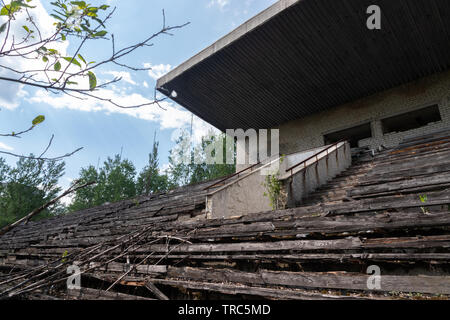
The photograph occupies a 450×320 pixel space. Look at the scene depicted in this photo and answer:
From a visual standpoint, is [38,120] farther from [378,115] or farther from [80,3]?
[378,115]

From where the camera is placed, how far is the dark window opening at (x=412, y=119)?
30.6 ft

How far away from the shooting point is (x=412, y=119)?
33.7ft

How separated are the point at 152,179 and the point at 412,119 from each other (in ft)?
110

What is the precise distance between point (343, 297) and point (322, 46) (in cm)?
796

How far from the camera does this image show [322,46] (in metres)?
8.00

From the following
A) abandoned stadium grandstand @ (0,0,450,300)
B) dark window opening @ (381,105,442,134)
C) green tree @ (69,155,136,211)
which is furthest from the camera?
green tree @ (69,155,136,211)

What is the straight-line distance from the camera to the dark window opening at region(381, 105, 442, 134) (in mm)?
9326

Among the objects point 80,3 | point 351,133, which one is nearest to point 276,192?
point 80,3

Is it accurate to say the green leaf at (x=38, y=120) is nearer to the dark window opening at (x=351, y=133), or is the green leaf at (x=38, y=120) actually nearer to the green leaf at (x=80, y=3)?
the green leaf at (x=80, y=3)

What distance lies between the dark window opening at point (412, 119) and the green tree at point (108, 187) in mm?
32124

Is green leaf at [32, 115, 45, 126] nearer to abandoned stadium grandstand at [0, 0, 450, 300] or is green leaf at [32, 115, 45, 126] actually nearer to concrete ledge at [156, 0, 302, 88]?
abandoned stadium grandstand at [0, 0, 450, 300]

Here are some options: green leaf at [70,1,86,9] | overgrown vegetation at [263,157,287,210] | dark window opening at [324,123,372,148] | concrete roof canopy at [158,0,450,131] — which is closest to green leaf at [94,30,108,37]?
green leaf at [70,1,86,9]

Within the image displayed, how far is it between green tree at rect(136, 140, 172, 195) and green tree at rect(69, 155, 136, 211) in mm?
1235

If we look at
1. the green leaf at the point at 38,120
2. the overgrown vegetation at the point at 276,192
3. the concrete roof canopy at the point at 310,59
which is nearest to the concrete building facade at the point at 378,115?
the concrete roof canopy at the point at 310,59
